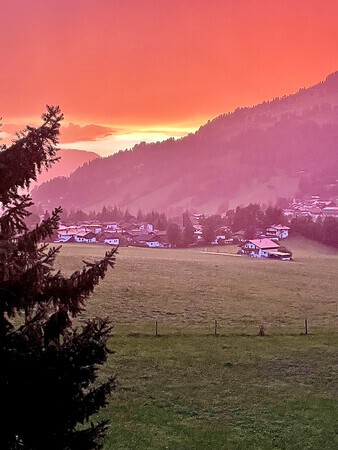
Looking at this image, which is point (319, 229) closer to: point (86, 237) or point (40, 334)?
point (86, 237)

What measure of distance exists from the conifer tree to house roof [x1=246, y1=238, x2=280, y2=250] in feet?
314

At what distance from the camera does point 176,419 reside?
23.9 meters

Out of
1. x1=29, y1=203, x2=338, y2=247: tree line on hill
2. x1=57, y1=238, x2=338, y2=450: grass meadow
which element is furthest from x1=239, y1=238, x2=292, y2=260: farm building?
x1=57, y1=238, x2=338, y2=450: grass meadow

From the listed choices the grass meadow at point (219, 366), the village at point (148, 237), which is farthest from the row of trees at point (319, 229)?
the grass meadow at point (219, 366)

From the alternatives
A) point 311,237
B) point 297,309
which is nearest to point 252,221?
point 311,237

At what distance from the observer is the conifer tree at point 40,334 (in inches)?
364

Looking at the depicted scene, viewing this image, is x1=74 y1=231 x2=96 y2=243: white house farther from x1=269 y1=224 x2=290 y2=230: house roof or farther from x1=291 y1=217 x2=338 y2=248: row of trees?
x1=291 y1=217 x2=338 y2=248: row of trees

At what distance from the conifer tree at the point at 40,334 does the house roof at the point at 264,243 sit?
95.6m

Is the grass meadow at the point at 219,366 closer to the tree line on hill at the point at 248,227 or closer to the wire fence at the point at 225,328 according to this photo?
the wire fence at the point at 225,328

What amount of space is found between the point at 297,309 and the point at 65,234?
283ft

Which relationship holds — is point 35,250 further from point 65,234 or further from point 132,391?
point 65,234

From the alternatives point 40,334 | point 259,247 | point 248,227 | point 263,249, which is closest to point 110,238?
point 248,227

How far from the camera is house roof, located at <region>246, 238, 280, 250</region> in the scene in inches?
4101

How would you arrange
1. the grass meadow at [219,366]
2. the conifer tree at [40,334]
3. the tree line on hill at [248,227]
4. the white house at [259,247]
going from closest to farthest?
the conifer tree at [40,334]
the grass meadow at [219,366]
the white house at [259,247]
the tree line on hill at [248,227]
